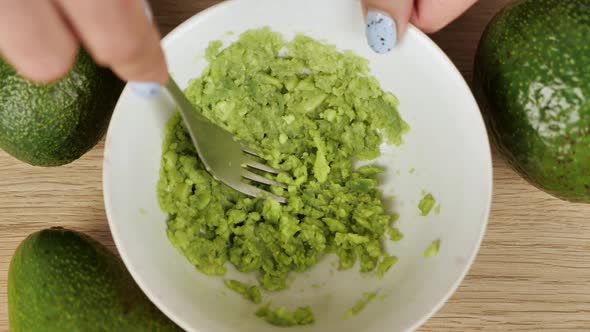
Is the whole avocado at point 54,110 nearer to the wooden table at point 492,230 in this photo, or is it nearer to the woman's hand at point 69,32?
the wooden table at point 492,230

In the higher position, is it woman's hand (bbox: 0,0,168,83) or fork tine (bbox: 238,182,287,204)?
woman's hand (bbox: 0,0,168,83)

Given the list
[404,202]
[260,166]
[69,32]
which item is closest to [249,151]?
[260,166]

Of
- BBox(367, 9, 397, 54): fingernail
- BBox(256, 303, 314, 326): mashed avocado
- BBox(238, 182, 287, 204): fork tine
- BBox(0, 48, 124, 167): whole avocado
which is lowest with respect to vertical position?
BBox(256, 303, 314, 326): mashed avocado

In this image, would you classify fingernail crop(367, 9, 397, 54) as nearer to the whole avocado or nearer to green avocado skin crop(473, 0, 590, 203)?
green avocado skin crop(473, 0, 590, 203)

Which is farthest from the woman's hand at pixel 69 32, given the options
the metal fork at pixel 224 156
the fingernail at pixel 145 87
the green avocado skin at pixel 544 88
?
the green avocado skin at pixel 544 88

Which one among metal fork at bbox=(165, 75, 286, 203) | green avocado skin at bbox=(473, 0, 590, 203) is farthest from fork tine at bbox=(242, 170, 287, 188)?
green avocado skin at bbox=(473, 0, 590, 203)

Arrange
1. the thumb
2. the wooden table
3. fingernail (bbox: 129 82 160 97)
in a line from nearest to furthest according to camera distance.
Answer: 1. fingernail (bbox: 129 82 160 97)
2. the thumb
3. the wooden table
